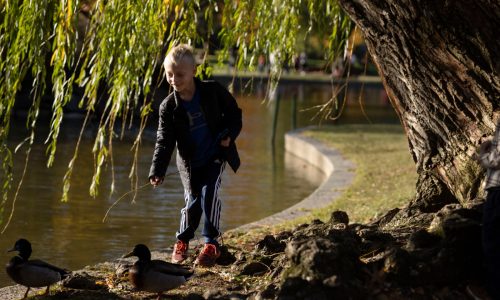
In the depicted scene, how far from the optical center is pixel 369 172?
14406 mm

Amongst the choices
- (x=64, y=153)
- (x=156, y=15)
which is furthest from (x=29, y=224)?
(x=64, y=153)

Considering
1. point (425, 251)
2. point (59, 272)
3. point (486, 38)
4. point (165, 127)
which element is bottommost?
point (59, 272)

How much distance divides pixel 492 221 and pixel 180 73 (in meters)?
2.34

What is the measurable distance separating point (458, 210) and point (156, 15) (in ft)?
10.7

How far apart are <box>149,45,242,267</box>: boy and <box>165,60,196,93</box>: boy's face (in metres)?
0.01

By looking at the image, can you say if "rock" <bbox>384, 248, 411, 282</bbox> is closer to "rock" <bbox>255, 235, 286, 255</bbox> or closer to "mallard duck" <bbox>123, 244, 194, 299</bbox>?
"mallard duck" <bbox>123, 244, 194, 299</bbox>

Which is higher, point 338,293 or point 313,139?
point 313,139

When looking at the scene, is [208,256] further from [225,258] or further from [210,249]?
[225,258]

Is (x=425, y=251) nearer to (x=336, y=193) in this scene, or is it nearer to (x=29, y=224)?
(x=29, y=224)

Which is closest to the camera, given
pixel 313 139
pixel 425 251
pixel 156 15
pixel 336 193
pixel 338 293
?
pixel 338 293

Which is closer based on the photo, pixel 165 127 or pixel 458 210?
pixel 458 210

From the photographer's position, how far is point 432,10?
20.6 feet

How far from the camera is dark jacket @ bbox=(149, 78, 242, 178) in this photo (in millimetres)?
6848

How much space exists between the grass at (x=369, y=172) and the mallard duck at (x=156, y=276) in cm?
264
